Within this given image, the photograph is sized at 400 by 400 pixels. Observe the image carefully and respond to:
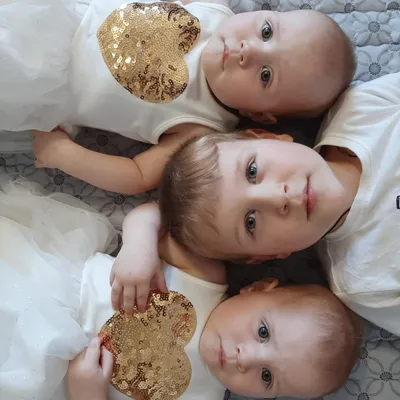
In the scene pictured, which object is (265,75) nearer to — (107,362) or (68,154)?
(68,154)

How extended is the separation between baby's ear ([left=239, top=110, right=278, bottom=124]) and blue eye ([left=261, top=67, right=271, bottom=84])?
71 mm

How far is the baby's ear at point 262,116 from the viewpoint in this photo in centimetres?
119

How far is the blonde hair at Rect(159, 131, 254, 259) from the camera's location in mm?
1061

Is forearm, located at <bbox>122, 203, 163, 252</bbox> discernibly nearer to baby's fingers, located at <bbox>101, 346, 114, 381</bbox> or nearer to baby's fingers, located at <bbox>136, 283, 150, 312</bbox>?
baby's fingers, located at <bbox>136, 283, 150, 312</bbox>

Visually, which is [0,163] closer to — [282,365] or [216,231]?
[216,231]

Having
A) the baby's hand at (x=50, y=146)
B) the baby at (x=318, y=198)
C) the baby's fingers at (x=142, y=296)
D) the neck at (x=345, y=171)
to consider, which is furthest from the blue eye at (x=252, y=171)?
the baby's hand at (x=50, y=146)

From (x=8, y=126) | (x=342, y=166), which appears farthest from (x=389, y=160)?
(x=8, y=126)

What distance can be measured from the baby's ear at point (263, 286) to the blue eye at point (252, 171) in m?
0.21

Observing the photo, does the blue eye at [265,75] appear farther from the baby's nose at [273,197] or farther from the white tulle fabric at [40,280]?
the white tulle fabric at [40,280]

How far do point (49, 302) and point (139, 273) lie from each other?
15cm

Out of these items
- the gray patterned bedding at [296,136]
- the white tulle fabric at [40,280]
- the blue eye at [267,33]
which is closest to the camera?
the white tulle fabric at [40,280]

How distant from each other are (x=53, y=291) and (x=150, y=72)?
0.41 metres

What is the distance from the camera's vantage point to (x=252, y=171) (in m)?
1.05

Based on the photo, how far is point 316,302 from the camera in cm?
109
